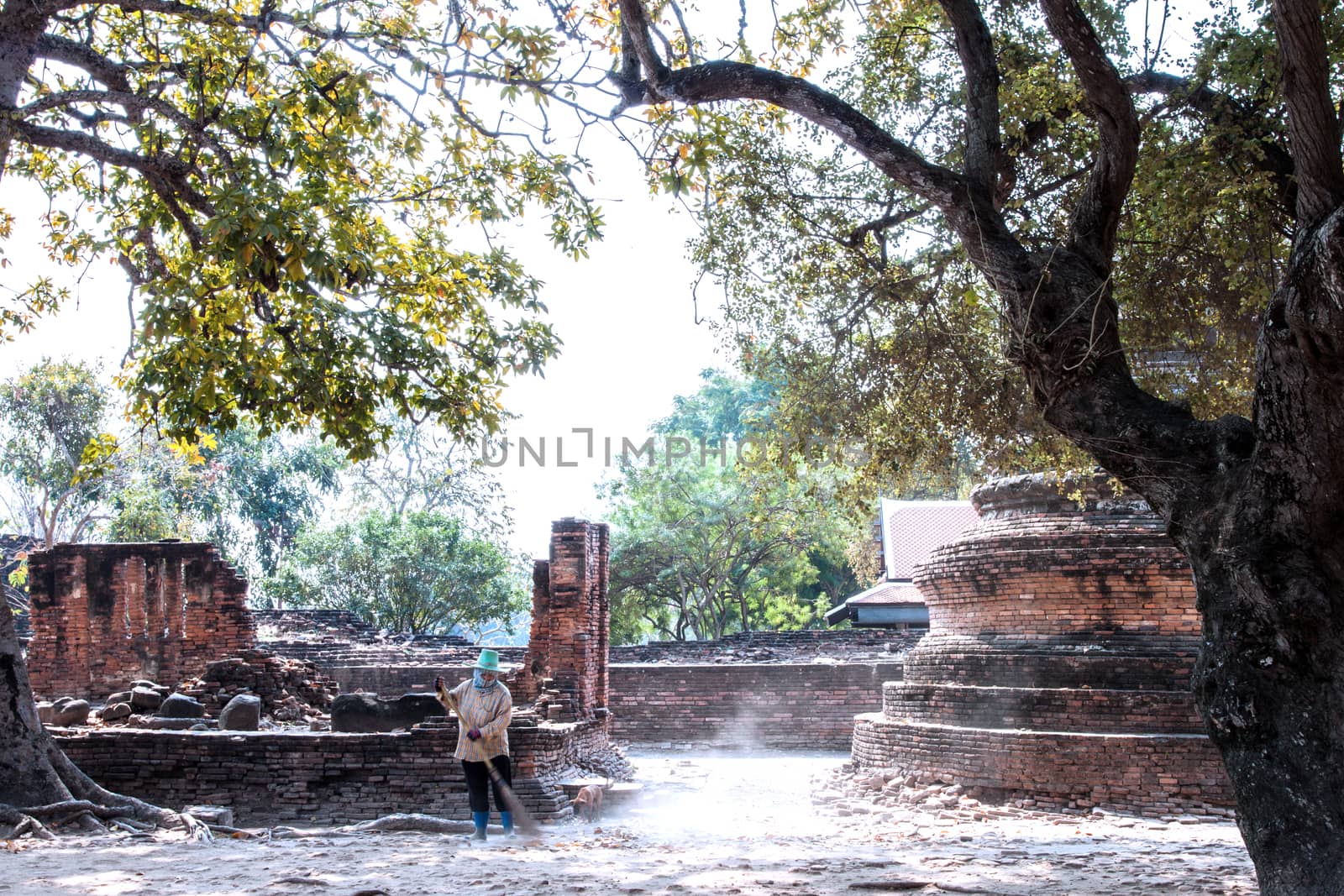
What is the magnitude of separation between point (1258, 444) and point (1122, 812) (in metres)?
6.46

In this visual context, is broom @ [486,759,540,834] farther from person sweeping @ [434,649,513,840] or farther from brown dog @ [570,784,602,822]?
brown dog @ [570,784,602,822]

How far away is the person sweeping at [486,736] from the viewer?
8.67m

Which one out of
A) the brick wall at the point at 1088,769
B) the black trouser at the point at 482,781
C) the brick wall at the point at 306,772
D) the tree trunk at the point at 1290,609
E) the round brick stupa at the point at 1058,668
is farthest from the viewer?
the round brick stupa at the point at 1058,668

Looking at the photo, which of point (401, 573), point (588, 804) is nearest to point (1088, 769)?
point (588, 804)

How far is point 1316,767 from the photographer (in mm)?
4660

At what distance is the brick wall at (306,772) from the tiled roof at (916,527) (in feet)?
54.6

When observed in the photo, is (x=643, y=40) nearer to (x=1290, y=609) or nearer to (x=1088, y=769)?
(x=1290, y=609)

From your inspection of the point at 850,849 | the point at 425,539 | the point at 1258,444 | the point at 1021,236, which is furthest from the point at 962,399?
the point at 425,539

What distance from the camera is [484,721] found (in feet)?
28.8

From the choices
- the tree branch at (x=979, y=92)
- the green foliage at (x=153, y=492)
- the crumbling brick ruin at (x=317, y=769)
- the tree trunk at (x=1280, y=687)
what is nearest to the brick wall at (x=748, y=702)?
the crumbling brick ruin at (x=317, y=769)

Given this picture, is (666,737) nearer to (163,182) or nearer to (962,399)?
(962,399)

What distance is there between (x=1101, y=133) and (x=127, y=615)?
13701 millimetres

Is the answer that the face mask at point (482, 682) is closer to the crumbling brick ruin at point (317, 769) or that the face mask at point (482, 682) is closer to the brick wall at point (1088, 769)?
the crumbling brick ruin at point (317, 769)

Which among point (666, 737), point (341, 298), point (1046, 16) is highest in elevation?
point (1046, 16)
